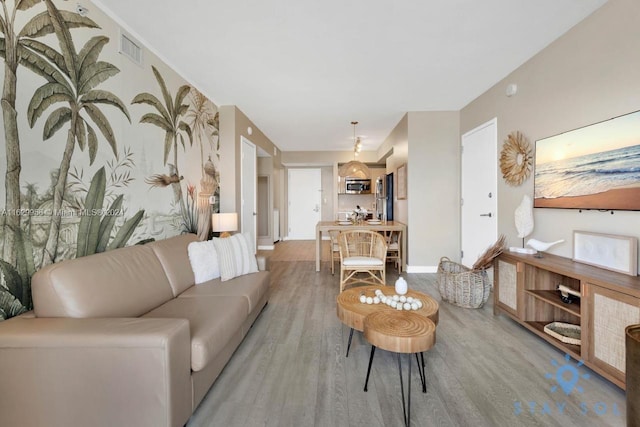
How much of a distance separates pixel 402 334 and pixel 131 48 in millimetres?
2970

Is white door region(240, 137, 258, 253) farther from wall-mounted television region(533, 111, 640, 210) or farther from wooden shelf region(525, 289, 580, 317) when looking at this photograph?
wall-mounted television region(533, 111, 640, 210)

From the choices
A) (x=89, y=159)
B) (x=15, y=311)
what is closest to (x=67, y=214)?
(x=89, y=159)

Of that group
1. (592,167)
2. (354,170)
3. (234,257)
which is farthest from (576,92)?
(234,257)

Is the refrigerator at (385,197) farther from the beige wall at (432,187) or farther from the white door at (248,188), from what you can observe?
the white door at (248,188)

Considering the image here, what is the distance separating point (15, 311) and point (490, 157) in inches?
176

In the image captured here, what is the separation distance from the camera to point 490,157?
136 inches

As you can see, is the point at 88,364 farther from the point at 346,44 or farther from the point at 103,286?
the point at 346,44

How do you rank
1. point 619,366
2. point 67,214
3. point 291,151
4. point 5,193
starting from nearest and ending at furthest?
point 5,193 → point 619,366 → point 67,214 → point 291,151

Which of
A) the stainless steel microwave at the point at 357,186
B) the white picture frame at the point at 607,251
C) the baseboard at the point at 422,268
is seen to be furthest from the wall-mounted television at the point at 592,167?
the stainless steel microwave at the point at 357,186

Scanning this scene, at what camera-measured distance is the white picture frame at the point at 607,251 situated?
1.74 meters

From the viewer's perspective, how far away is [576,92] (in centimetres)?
224

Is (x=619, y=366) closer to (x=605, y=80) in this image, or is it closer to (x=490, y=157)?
(x=605, y=80)

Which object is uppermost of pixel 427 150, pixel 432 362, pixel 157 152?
pixel 427 150

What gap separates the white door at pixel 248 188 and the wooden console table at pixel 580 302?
3.40 meters
